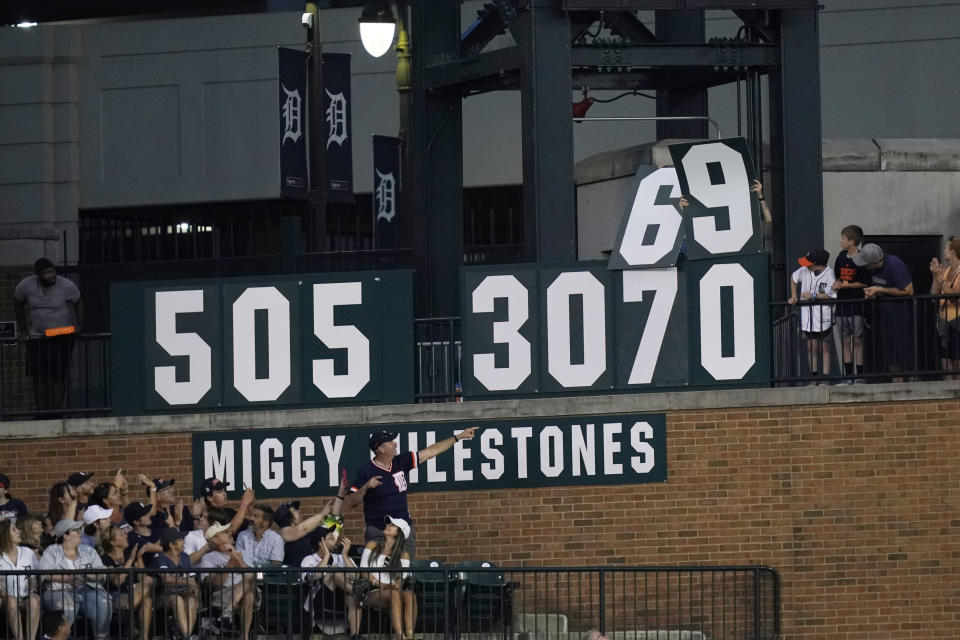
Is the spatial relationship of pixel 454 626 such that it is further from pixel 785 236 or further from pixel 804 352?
pixel 785 236

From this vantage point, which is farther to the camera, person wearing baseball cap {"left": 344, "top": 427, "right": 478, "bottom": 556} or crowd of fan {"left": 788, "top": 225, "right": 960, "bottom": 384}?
crowd of fan {"left": 788, "top": 225, "right": 960, "bottom": 384}

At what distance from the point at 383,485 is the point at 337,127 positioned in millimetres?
7498

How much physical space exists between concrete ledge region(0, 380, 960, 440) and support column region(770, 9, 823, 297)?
2720mm

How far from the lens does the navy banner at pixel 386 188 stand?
1028 inches

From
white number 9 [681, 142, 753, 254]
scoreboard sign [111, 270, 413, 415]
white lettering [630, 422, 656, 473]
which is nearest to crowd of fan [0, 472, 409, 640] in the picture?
scoreboard sign [111, 270, 413, 415]

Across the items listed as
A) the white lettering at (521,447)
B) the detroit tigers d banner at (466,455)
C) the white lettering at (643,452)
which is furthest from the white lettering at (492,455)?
the white lettering at (643,452)

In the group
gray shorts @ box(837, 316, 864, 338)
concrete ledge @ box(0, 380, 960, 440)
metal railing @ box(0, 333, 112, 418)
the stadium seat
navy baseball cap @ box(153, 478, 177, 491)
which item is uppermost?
gray shorts @ box(837, 316, 864, 338)

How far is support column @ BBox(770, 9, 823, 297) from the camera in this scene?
20969mm

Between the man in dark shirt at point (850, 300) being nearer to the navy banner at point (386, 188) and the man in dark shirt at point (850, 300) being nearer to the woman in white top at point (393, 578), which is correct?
the woman in white top at point (393, 578)

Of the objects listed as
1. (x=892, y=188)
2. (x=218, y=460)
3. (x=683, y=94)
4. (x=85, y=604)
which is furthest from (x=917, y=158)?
(x=85, y=604)

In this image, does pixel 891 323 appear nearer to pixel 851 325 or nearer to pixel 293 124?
pixel 851 325

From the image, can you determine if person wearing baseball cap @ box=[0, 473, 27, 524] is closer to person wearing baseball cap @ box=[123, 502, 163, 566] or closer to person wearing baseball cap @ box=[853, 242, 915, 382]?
person wearing baseball cap @ box=[123, 502, 163, 566]

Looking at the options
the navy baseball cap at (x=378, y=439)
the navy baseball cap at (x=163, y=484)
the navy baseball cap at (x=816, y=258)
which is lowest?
the navy baseball cap at (x=163, y=484)

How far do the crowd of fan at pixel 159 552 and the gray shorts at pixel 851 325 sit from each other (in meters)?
4.82
